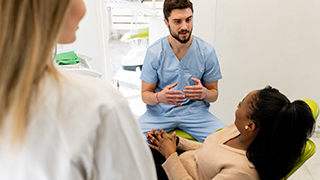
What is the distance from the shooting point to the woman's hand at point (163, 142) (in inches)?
51.3

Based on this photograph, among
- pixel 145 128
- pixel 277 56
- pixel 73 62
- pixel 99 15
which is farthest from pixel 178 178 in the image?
pixel 99 15

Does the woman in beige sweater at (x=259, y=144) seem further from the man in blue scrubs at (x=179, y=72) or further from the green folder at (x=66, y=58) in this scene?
the green folder at (x=66, y=58)

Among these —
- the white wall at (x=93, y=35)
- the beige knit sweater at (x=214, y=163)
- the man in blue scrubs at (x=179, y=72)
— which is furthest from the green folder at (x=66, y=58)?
the beige knit sweater at (x=214, y=163)

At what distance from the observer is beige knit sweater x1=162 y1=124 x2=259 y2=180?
1.03 meters

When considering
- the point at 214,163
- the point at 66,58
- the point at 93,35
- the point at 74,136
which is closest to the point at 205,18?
the point at 93,35

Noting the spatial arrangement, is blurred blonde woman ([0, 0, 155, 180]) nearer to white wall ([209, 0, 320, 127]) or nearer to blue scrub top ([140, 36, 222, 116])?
blue scrub top ([140, 36, 222, 116])

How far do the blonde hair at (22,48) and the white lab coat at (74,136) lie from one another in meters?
0.02

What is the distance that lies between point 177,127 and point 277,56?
1088 mm

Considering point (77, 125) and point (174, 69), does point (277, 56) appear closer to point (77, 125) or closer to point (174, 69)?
point (174, 69)

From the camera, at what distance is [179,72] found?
181 cm

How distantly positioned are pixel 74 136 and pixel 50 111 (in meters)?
0.05

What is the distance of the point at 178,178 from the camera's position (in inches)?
46.3

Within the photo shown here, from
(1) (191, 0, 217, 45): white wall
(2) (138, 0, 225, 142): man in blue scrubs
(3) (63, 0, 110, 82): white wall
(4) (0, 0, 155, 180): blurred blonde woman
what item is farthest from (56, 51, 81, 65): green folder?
(4) (0, 0, 155, 180): blurred blonde woman

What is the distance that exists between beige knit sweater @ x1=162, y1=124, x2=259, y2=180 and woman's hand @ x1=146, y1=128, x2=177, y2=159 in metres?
0.05
